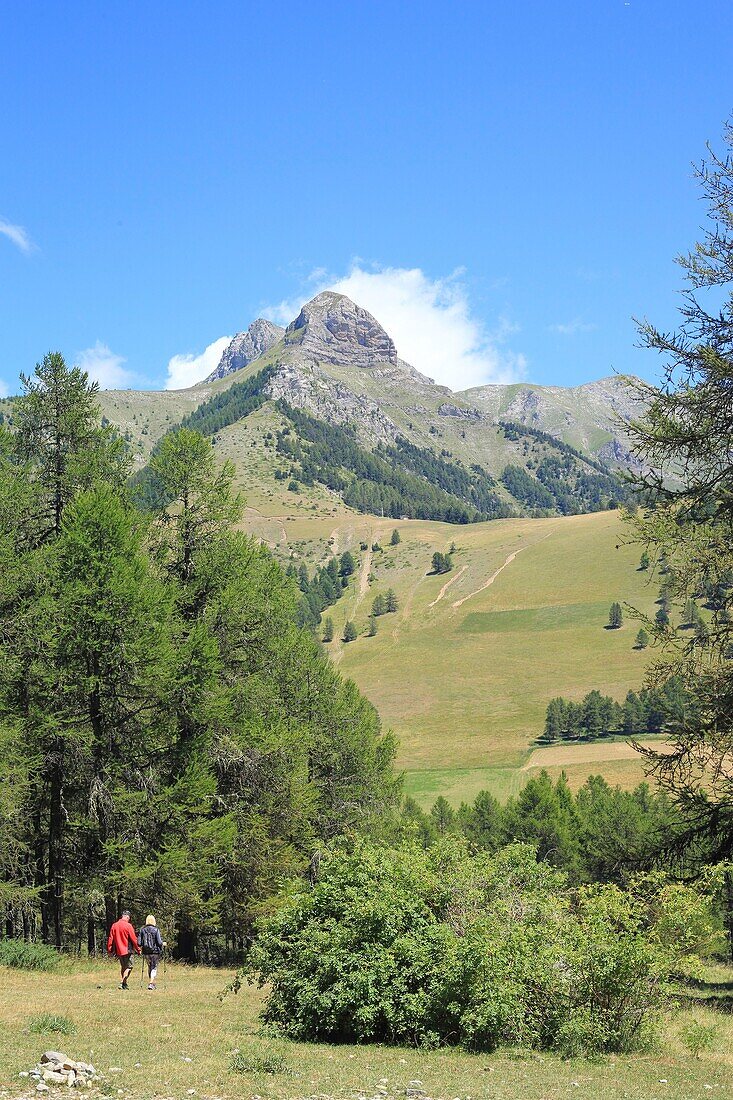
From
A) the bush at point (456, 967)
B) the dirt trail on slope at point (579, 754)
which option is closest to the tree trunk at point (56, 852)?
the bush at point (456, 967)

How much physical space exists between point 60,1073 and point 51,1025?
3128 mm

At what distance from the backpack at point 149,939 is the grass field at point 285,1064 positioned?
352cm

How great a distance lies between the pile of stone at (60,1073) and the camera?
9039 millimetres

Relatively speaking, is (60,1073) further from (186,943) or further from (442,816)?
(442,816)

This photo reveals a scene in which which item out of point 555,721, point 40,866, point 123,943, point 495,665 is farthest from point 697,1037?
point 495,665

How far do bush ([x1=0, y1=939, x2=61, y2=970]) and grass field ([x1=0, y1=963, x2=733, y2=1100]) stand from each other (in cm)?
481

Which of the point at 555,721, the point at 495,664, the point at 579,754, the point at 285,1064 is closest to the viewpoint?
the point at 285,1064

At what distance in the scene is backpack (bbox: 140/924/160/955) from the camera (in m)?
19.2

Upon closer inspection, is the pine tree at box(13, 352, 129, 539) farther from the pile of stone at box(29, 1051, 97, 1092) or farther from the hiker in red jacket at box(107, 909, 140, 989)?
the pile of stone at box(29, 1051, 97, 1092)

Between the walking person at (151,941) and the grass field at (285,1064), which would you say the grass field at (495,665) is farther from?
the grass field at (285,1064)

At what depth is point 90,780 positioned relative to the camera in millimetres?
23859

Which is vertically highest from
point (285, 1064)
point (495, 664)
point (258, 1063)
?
point (258, 1063)

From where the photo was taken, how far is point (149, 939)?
1928 cm

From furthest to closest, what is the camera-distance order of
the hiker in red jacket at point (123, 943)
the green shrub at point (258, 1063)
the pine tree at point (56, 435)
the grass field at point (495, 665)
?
the grass field at point (495, 665) → the pine tree at point (56, 435) → the hiker in red jacket at point (123, 943) → the green shrub at point (258, 1063)
